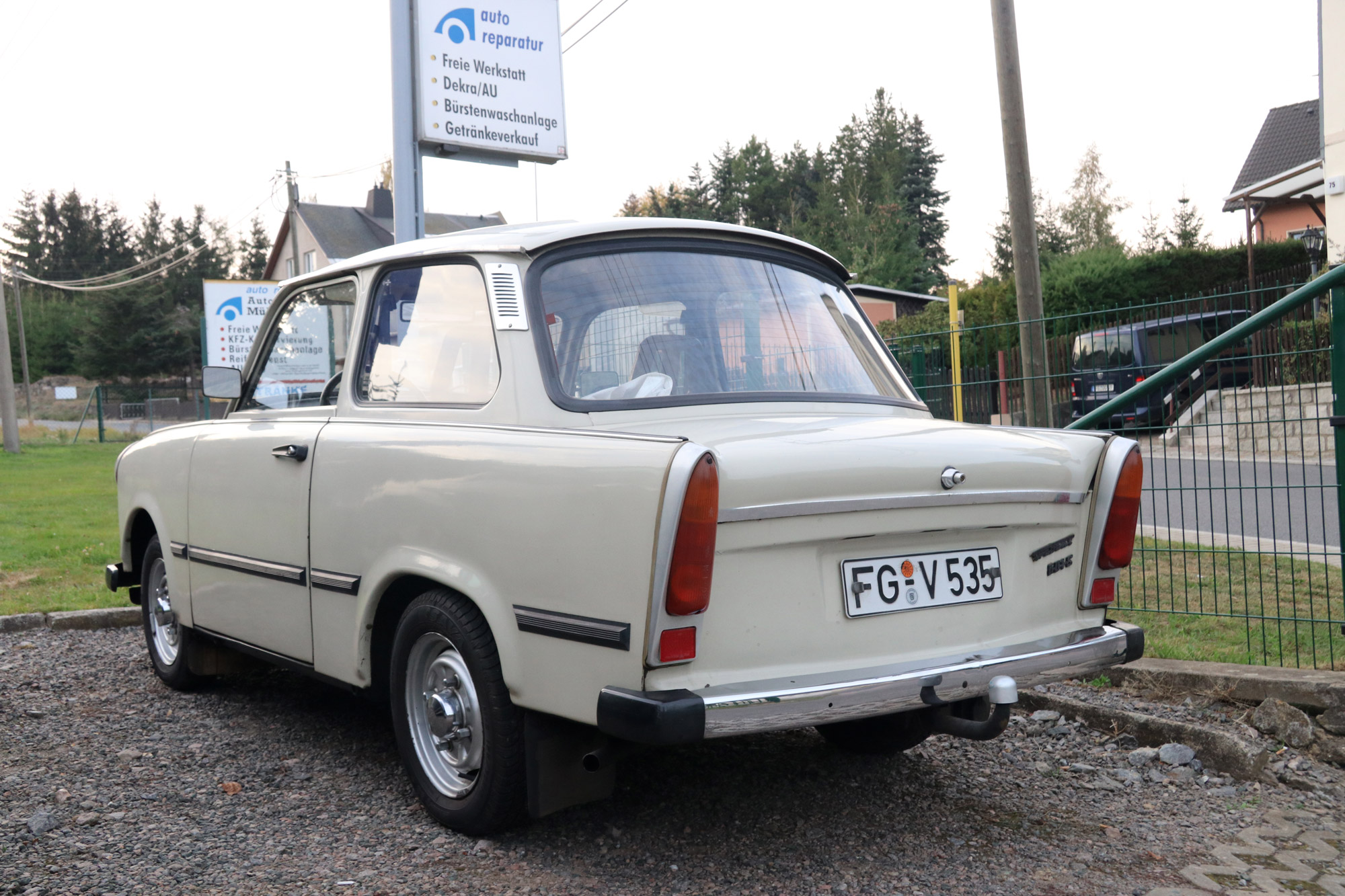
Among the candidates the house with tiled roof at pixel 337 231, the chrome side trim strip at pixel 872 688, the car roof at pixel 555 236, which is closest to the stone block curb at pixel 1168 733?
the chrome side trim strip at pixel 872 688

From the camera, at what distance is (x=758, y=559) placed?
262cm

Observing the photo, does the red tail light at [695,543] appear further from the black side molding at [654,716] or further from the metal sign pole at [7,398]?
the metal sign pole at [7,398]

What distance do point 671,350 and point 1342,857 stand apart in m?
2.43

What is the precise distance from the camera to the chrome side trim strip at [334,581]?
11.2ft

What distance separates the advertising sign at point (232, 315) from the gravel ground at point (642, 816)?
48.4 ft

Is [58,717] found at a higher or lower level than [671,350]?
lower

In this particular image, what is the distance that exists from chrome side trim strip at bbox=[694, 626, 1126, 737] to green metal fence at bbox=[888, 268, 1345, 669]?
6.37ft

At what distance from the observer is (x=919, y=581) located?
9.39 ft

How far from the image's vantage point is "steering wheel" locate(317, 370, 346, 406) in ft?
13.2

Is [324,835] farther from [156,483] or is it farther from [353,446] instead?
[156,483]

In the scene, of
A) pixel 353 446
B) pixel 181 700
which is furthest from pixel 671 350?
pixel 181 700

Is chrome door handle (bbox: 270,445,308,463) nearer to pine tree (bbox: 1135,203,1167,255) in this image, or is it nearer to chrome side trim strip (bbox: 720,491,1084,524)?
chrome side trim strip (bbox: 720,491,1084,524)

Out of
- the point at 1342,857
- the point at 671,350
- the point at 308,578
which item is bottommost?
the point at 1342,857

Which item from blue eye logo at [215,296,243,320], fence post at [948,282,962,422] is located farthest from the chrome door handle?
blue eye logo at [215,296,243,320]
